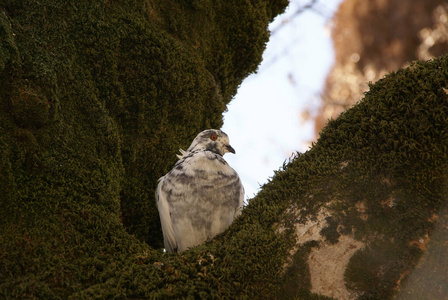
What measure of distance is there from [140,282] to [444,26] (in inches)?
174

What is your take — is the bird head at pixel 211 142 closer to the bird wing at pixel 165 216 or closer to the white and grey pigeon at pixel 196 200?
the white and grey pigeon at pixel 196 200

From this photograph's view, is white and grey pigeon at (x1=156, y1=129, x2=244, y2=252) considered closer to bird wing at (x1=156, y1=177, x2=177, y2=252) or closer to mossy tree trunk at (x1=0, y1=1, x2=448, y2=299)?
bird wing at (x1=156, y1=177, x2=177, y2=252)

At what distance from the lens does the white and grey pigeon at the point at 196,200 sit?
4656mm

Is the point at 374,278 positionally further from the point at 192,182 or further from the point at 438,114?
the point at 192,182

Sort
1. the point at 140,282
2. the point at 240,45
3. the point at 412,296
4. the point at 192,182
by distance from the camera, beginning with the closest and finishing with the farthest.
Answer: the point at 412,296
the point at 140,282
the point at 192,182
the point at 240,45

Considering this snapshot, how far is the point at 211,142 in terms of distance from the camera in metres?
5.21

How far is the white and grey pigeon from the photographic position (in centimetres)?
466

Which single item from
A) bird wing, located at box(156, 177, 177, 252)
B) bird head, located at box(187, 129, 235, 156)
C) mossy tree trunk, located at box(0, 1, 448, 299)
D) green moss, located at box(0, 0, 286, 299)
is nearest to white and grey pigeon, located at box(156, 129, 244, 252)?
bird wing, located at box(156, 177, 177, 252)

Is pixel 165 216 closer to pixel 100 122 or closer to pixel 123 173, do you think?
pixel 123 173

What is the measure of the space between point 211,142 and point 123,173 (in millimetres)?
1343

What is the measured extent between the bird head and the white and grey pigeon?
0.21 metres

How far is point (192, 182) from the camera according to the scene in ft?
15.3

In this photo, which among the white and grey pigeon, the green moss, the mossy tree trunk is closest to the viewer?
the mossy tree trunk

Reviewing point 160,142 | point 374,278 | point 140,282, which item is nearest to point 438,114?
point 374,278
